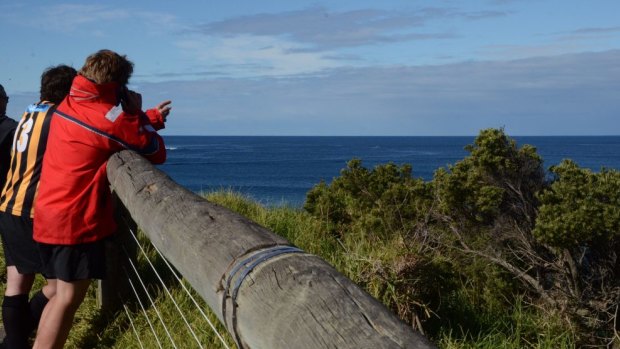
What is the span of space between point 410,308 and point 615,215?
8.74 ft

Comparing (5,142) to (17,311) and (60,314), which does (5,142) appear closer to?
(17,311)

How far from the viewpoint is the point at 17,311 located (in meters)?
4.12

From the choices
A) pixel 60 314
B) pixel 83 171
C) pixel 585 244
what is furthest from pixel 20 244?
pixel 585 244

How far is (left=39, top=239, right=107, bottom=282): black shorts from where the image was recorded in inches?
140

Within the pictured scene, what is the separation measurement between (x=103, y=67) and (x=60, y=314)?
1.21 m

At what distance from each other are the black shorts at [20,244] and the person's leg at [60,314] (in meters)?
0.42

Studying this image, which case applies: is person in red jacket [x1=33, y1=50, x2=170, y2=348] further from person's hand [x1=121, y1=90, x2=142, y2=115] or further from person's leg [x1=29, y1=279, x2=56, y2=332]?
person's leg [x1=29, y1=279, x2=56, y2=332]

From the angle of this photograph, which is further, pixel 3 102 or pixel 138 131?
pixel 3 102

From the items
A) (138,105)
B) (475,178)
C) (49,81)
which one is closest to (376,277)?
(138,105)

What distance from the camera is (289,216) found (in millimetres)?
7188

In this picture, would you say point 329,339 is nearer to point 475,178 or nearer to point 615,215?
point 615,215

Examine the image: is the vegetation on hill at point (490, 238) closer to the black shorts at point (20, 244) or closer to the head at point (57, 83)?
the black shorts at point (20, 244)

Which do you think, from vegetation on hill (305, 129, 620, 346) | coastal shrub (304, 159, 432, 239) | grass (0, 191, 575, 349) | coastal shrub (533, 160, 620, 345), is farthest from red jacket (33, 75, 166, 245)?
coastal shrub (533, 160, 620, 345)

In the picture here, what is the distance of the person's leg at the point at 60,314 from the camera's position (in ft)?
11.9
